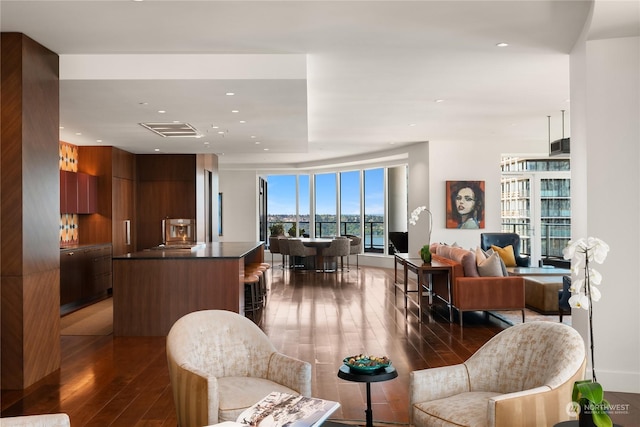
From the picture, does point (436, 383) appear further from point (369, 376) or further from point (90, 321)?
point (90, 321)

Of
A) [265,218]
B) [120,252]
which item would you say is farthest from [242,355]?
[265,218]

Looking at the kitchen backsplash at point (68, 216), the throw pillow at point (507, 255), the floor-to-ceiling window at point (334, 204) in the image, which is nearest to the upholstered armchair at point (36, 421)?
the kitchen backsplash at point (68, 216)

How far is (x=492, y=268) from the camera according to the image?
6.68 meters

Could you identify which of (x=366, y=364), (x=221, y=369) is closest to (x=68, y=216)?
(x=221, y=369)

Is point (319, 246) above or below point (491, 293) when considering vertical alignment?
above

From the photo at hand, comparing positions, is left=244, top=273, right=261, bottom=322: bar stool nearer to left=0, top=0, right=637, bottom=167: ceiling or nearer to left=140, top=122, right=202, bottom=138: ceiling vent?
left=0, top=0, right=637, bottom=167: ceiling

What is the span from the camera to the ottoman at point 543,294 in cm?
691

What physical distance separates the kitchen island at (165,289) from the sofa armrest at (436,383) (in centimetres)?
372

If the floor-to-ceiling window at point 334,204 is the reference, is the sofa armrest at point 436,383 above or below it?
below

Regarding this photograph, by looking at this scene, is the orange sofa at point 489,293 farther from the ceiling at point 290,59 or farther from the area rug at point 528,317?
the ceiling at point 290,59

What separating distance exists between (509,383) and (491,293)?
3.74 meters

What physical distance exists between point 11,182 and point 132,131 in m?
3.81

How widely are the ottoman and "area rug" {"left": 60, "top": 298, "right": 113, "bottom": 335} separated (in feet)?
17.6

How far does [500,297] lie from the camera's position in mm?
6488
